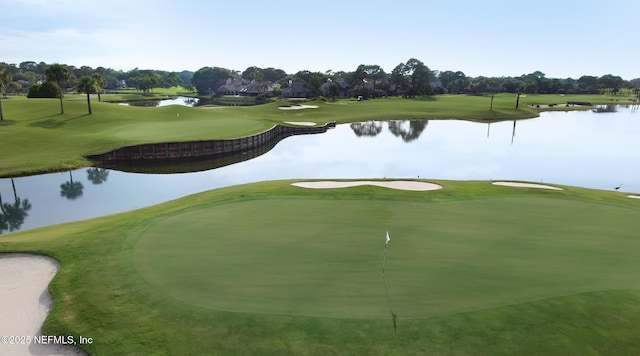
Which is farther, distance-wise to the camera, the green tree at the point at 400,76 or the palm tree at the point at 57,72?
the green tree at the point at 400,76

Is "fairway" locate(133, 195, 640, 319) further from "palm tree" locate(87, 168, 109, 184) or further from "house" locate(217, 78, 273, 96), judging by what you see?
"house" locate(217, 78, 273, 96)

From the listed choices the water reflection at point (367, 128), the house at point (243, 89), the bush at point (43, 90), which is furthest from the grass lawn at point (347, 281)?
the house at point (243, 89)

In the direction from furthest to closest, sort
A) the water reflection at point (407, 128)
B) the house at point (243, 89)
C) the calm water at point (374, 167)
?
the house at point (243, 89)
the water reflection at point (407, 128)
the calm water at point (374, 167)

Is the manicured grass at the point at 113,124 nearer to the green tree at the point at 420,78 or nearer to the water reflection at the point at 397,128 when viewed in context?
the water reflection at the point at 397,128

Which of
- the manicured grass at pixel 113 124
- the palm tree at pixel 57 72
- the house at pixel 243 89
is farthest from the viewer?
the house at pixel 243 89

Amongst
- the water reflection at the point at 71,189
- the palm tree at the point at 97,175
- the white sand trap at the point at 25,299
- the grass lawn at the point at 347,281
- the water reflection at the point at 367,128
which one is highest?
the water reflection at the point at 367,128

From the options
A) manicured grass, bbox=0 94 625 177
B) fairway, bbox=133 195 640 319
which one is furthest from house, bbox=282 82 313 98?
fairway, bbox=133 195 640 319

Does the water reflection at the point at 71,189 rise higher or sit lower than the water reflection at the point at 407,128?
lower

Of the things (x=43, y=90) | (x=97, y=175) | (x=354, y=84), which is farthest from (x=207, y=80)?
(x=97, y=175)
